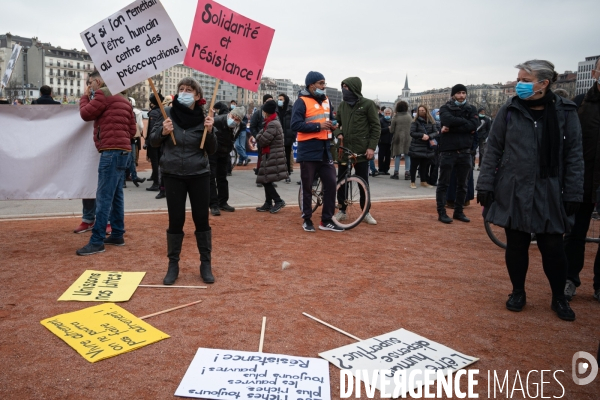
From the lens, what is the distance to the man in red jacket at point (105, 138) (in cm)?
629

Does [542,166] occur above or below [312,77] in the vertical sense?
below

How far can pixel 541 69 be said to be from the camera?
4395 mm

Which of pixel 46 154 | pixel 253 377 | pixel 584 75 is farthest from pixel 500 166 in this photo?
pixel 584 75

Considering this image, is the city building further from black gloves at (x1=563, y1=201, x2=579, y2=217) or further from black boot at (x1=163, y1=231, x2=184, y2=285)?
black boot at (x1=163, y1=231, x2=184, y2=285)

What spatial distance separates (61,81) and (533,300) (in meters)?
160

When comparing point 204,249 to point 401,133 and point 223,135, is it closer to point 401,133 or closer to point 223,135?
point 223,135

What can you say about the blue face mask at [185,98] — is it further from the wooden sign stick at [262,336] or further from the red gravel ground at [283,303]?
the wooden sign stick at [262,336]

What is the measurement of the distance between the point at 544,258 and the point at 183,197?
3396 millimetres

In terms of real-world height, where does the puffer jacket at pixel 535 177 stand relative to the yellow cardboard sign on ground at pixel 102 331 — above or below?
above

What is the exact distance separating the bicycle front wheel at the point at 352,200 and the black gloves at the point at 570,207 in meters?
3.77

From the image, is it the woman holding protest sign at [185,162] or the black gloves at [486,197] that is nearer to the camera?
the black gloves at [486,197]

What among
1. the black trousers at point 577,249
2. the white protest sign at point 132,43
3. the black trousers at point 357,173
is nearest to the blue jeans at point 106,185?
the white protest sign at point 132,43

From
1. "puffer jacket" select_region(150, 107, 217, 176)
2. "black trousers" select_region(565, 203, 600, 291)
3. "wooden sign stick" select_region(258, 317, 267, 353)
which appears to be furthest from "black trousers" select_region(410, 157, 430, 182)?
"wooden sign stick" select_region(258, 317, 267, 353)

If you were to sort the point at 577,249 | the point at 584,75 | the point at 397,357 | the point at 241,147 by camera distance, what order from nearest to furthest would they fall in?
1. the point at 397,357
2. the point at 577,249
3. the point at 241,147
4. the point at 584,75
